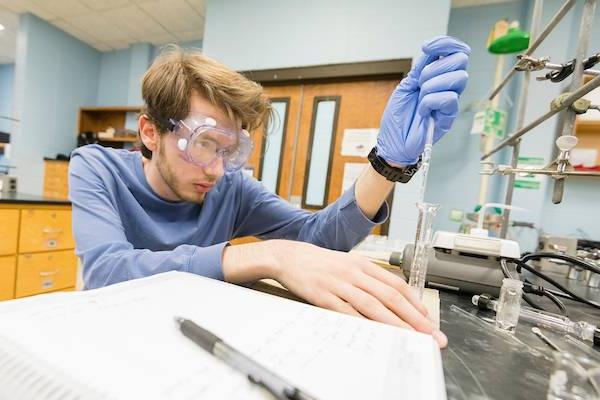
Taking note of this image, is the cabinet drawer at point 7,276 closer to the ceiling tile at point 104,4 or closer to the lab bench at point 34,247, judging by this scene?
the lab bench at point 34,247

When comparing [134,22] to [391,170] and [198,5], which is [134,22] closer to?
[198,5]

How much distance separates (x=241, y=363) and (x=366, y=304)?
21 cm

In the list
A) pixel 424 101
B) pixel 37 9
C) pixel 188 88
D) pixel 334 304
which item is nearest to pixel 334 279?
pixel 334 304

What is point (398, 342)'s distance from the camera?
0.31 m

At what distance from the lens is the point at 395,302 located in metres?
0.40

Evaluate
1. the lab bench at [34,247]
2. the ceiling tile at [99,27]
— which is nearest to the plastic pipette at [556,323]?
the lab bench at [34,247]

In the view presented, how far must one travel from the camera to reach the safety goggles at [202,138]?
2.51 feet

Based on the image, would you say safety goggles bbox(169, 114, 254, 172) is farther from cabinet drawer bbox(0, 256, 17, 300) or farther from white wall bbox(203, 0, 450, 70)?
white wall bbox(203, 0, 450, 70)

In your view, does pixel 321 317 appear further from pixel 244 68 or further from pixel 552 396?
pixel 244 68

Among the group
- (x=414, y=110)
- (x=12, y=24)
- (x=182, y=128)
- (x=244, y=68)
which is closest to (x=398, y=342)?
(x=414, y=110)

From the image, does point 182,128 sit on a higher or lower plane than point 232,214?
higher

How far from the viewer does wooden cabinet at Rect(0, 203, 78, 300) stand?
1736mm

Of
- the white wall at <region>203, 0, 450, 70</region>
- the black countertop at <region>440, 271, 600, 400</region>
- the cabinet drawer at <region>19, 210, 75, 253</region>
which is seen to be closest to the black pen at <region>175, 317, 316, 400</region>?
the black countertop at <region>440, 271, 600, 400</region>

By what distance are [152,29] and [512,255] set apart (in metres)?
4.38
